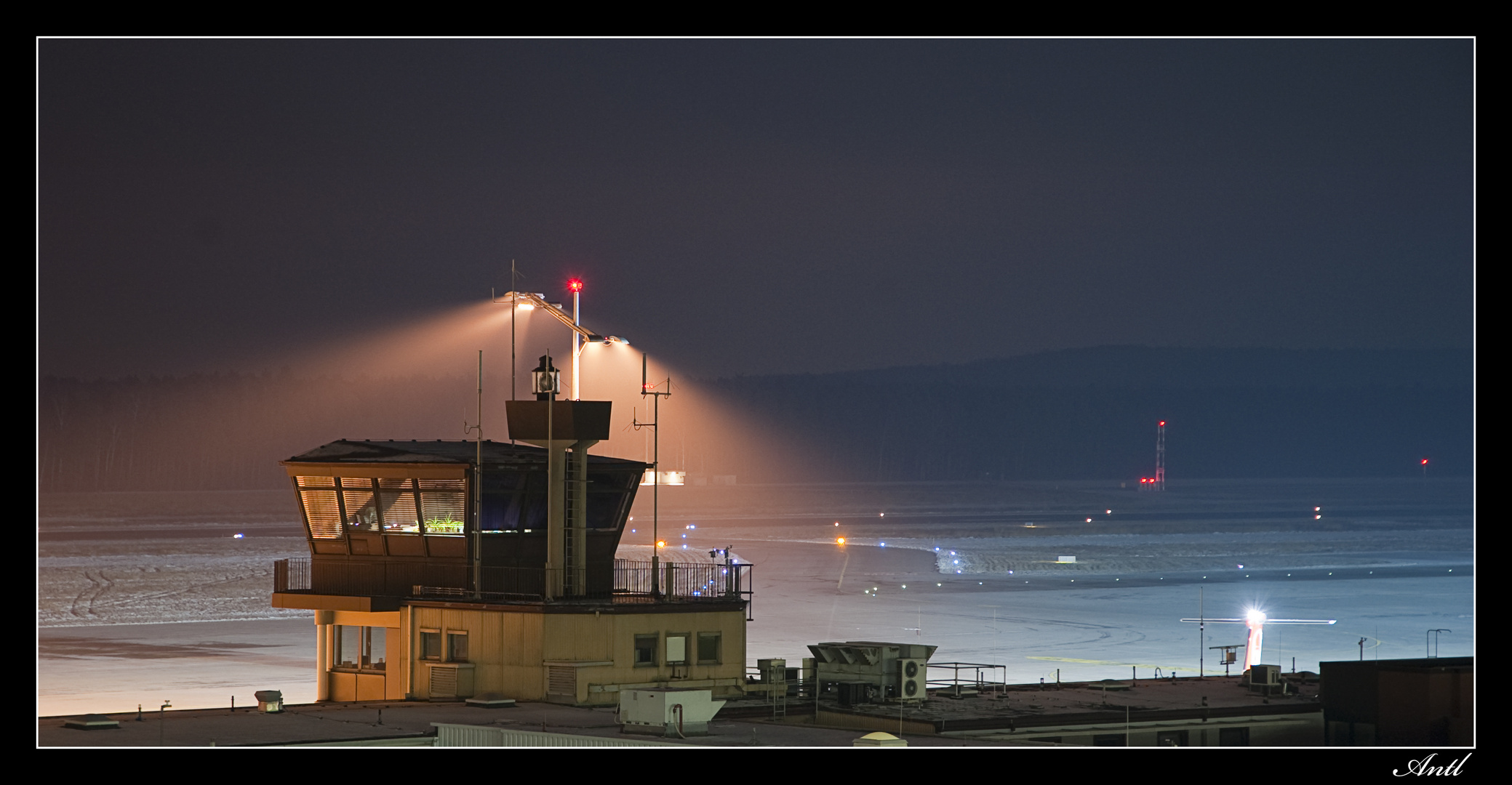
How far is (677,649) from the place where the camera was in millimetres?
40531

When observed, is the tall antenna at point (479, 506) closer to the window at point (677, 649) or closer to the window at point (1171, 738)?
the window at point (677, 649)

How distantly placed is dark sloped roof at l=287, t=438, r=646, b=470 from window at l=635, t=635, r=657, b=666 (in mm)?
5274

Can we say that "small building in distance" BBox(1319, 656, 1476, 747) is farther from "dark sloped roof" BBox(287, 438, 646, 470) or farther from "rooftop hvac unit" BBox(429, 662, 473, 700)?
"rooftop hvac unit" BBox(429, 662, 473, 700)

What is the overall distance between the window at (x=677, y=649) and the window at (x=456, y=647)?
417 cm

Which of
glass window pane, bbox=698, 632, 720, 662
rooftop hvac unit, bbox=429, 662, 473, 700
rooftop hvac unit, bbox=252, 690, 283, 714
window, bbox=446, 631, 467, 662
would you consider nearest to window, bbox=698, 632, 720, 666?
glass window pane, bbox=698, 632, 720, 662

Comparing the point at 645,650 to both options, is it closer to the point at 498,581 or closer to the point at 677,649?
the point at 677,649

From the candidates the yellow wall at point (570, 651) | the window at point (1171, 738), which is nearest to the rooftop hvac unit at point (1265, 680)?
the window at point (1171, 738)

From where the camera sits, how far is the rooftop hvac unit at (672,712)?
31.5 m

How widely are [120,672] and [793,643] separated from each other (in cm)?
2988

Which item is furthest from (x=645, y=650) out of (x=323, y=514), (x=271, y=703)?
(x=323, y=514)

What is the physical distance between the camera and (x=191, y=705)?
68.9 meters

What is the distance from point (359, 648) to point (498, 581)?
351cm

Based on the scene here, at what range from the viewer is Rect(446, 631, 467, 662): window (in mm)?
40438

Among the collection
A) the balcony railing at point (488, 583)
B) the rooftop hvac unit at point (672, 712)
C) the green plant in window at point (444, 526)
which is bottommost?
the rooftop hvac unit at point (672, 712)
